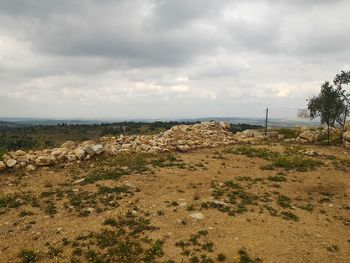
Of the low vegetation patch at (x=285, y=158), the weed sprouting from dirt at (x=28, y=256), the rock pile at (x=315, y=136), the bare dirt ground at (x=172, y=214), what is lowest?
the weed sprouting from dirt at (x=28, y=256)

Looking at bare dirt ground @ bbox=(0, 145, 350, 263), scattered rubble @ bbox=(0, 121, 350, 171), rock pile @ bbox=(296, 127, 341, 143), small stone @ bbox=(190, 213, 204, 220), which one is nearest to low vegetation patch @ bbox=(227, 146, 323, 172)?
bare dirt ground @ bbox=(0, 145, 350, 263)

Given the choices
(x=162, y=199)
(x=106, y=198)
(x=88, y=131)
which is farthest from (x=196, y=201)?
(x=88, y=131)

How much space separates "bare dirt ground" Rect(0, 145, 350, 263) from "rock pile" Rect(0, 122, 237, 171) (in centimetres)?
120

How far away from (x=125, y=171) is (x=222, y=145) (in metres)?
14.4

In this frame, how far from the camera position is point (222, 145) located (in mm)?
31359

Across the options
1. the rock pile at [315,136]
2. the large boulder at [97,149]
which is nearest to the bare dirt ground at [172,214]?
the large boulder at [97,149]

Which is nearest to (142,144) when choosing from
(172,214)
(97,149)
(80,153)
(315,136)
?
(97,149)

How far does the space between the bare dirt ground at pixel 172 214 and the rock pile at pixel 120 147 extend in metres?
1.20

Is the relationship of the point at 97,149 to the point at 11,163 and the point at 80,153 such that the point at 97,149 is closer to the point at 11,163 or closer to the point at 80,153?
the point at 80,153

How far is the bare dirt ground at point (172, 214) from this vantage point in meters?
10.6

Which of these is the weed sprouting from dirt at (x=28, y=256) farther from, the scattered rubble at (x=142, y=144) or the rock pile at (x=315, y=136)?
the rock pile at (x=315, y=136)

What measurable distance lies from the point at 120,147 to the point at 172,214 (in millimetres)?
13712

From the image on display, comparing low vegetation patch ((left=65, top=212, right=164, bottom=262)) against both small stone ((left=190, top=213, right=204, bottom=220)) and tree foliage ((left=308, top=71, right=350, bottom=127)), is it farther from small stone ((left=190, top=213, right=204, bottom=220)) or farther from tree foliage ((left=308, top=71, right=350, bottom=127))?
tree foliage ((left=308, top=71, right=350, bottom=127))

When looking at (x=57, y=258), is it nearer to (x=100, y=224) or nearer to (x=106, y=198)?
(x=100, y=224)
